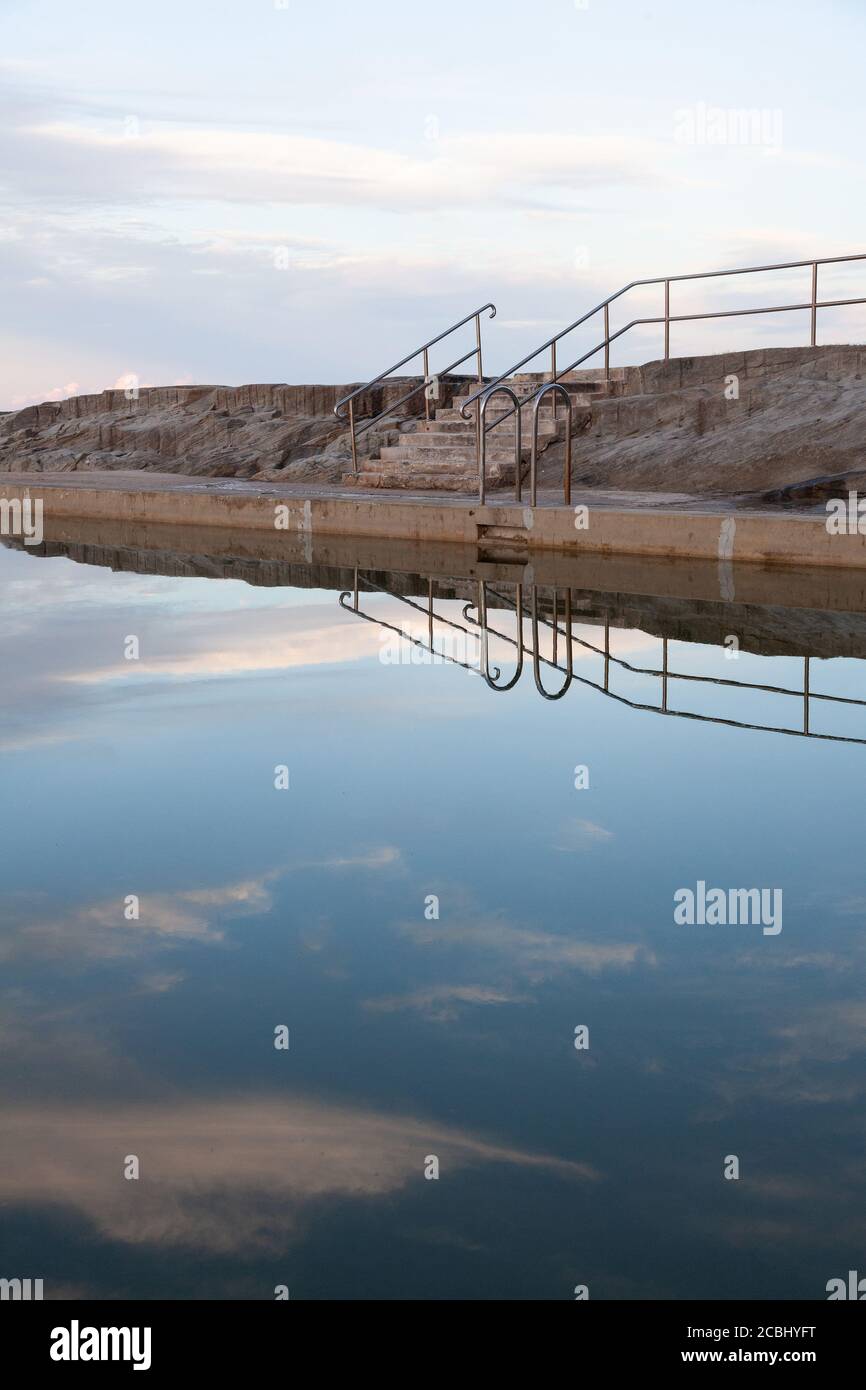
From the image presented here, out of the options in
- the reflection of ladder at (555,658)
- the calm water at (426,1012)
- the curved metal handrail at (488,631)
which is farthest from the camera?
the curved metal handrail at (488,631)

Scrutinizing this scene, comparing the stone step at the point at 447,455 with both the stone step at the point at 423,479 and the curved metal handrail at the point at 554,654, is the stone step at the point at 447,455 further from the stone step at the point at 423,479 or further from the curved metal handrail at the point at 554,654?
the curved metal handrail at the point at 554,654

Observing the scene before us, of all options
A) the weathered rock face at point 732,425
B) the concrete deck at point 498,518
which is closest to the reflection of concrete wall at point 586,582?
the concrete deck at point 498,518

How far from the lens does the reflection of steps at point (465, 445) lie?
58.5ft

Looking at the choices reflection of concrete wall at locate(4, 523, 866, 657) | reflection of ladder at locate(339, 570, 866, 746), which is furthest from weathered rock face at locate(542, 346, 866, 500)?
reflection of ladder at locate(339, 570, 866, 746)

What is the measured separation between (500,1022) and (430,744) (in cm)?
296

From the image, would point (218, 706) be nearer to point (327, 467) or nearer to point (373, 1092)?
point (373, 1092)

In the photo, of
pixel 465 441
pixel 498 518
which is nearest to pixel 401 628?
pixel 498 518

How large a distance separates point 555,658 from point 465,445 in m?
10.5

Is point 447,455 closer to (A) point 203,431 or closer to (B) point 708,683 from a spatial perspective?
(A) point 203,431

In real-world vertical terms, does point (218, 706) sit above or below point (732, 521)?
below

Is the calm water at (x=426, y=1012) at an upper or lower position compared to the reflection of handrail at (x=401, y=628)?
lower

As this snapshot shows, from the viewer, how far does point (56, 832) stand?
5.14m

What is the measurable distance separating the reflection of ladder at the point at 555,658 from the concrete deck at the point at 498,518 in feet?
5.11

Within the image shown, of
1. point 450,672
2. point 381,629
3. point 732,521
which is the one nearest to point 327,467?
point 732,521
